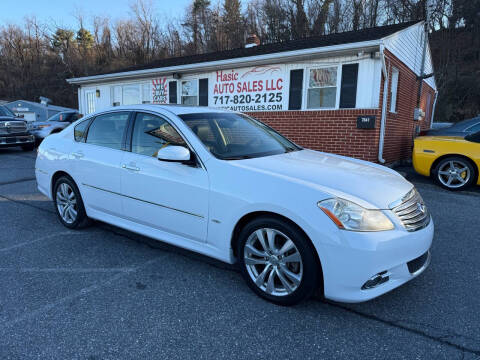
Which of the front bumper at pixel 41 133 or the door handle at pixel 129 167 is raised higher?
the door handle at pixel 129 167

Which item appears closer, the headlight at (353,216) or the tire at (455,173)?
the headlight at (353,216)

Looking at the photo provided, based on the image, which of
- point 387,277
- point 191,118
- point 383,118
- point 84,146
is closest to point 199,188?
point 191,118

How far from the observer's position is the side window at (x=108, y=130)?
3645 millimetres

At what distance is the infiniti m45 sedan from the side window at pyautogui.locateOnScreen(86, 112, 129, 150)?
0.02 meters

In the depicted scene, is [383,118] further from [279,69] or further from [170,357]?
[170,357]

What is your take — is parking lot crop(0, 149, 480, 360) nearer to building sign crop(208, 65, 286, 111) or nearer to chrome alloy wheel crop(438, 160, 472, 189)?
chrome alloy wheel crop(438, 160, 472, 189)

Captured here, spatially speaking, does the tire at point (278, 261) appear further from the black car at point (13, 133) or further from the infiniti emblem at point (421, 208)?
the black car at point (13, 133)

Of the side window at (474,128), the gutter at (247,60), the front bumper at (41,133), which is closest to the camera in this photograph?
the side window at (474,128)

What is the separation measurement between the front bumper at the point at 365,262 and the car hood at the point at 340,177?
248 mm

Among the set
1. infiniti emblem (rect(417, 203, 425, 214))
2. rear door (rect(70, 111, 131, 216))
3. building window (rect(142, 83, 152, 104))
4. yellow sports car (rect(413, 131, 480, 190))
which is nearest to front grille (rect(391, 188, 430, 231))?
infiniti emblem (rect(417, 203, 425, 214))

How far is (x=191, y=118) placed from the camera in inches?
131

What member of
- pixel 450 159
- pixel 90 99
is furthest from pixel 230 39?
Result: pixel 450 159

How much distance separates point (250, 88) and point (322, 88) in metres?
2.35

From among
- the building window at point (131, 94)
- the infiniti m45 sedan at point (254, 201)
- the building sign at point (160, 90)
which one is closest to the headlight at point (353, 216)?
the infiniti m45 sedan at point (254, 201)
